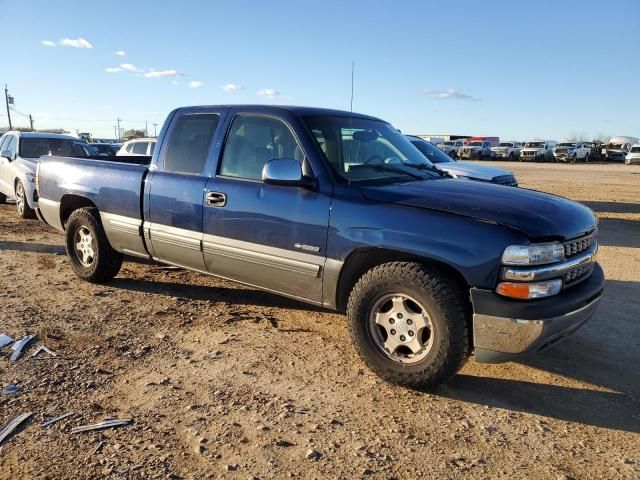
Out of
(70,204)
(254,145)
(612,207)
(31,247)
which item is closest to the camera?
(254,145)

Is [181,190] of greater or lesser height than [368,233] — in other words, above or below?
above

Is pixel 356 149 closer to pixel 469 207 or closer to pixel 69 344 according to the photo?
pixel 469 207

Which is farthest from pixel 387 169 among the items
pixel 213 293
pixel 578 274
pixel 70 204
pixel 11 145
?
pixel 11 145

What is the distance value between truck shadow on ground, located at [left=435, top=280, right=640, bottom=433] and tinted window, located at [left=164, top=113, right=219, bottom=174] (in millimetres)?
2802

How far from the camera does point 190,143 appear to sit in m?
4.70

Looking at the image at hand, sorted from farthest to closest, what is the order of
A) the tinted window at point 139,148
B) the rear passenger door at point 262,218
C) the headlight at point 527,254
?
the tinted window at point 139,148 < the rear passenger door at point 262,218 < the headlight at point 527,254

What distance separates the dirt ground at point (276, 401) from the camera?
2662 mm

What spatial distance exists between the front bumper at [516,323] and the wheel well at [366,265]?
0.21 metres

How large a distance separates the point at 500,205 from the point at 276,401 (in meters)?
1.94

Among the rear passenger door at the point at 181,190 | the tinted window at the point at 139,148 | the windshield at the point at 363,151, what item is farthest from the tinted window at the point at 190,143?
the tinted window at the point at 139,148

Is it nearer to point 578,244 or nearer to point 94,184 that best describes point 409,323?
point 578,244

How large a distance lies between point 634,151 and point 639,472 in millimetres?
45407

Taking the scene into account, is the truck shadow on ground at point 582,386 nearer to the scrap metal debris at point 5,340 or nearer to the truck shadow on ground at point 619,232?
the scrap metal debris at point 5,340

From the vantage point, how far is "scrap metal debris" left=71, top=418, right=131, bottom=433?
9.41ft
